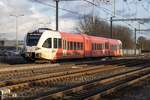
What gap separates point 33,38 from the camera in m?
37.4

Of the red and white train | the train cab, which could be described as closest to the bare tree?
the red and white train

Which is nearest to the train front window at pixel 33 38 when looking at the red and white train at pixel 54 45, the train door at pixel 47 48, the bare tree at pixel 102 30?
the red and white train at pixel 54 45

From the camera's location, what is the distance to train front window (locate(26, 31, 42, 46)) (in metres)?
37.1

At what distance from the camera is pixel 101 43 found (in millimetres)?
53812

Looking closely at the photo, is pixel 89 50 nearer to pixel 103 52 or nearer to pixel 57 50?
pixel 103 52

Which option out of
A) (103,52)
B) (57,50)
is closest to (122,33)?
(103,52)

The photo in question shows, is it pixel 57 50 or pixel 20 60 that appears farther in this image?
pixel 20 60

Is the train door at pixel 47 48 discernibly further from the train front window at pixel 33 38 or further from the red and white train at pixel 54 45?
the train front window at pixel 33 38

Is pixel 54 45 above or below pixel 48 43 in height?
below

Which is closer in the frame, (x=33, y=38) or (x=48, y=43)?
(x=33, y=38)

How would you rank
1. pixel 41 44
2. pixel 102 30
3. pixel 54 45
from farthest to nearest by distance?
pixel 102 30 < pixel 54 45 < pixel 41 44

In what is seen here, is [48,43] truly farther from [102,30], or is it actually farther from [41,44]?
[102,30]

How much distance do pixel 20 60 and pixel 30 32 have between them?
7729 millimetres

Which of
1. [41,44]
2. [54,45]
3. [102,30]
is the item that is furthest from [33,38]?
[102,30]
